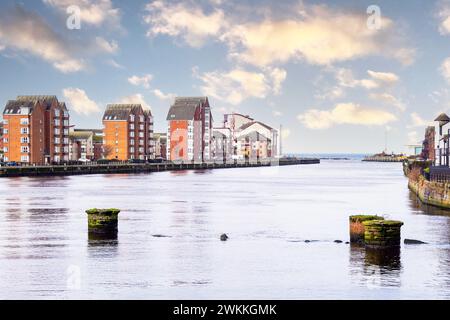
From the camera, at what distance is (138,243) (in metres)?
44.4

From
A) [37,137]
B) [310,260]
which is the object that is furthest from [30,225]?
[37,137]

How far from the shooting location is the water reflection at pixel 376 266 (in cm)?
3194

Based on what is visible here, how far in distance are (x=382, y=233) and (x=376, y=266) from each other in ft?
11.6

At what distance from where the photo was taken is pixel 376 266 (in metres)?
34.9

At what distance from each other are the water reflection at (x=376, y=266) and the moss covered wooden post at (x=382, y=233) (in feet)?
1.12

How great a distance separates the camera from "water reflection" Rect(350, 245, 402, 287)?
31938 millimetres

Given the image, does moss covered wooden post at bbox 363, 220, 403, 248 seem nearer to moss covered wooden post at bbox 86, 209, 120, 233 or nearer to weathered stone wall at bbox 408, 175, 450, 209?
moss covered wooden post at bbox 86, 209, 120, 233

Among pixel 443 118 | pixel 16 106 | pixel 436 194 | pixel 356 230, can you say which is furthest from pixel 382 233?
pixel 16 106

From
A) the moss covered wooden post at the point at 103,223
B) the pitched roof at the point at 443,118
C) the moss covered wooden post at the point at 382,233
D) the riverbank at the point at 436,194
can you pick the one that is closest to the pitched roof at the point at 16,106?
the pitched roof at the point at 443,118

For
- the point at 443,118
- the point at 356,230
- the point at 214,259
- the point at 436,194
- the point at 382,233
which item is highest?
the point at 443,118

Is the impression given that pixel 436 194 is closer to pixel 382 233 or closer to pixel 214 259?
pixel 382 233

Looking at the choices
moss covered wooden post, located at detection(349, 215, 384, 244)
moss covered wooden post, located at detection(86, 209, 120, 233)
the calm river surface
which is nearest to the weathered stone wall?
the calm river surface
